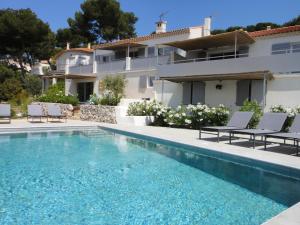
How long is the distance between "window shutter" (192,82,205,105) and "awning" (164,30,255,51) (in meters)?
2.86

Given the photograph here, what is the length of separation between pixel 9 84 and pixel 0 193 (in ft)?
98.3

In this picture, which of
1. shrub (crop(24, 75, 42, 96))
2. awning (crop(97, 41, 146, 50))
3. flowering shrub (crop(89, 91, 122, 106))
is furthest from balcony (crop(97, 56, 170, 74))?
shrub (crop(24, 75, 42, 96))

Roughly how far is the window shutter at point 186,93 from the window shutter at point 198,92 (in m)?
0.32

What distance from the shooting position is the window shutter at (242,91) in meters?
20.2

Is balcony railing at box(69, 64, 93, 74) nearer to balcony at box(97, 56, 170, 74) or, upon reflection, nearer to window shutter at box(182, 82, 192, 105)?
balcony at box(97, 56, 170, 74)

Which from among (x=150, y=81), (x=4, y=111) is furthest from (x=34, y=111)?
(x=150, y=81)

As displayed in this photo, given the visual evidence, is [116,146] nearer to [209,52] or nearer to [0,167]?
[0,167]

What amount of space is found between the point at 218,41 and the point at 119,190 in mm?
17072

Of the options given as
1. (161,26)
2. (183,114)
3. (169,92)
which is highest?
(161,26)

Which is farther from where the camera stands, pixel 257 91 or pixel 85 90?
pixel 85 90

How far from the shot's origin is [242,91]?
20.4 metres

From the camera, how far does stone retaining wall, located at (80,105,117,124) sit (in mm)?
21688

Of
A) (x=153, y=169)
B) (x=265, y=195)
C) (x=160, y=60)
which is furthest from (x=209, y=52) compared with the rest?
(x=265, y=195)

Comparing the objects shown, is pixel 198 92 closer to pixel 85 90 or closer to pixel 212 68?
pixel 212 68
